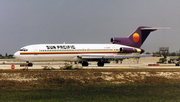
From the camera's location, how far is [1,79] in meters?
29.0

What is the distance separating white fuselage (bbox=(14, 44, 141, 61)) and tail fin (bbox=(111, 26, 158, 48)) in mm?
2256

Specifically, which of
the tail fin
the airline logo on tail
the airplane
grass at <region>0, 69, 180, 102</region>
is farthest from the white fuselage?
grass at <region>0, 69, 180, 102</region>

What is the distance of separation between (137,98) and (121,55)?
3775 centimetres

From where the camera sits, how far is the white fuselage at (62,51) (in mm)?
51028

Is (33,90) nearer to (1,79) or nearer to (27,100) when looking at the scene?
(27,100)

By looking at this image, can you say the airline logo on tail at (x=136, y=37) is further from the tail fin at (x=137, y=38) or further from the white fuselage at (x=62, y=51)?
the white fuselage at (x=62, y=51)

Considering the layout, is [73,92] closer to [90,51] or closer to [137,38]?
[90,51]

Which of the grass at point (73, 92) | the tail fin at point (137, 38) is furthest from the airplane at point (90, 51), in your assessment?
the grass at point (73, 92)

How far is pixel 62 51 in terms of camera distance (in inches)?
2068

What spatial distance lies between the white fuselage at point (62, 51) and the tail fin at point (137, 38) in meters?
2.26

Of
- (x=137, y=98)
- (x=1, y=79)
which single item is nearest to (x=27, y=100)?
(x=137, y=98)

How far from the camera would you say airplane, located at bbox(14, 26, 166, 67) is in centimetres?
5125

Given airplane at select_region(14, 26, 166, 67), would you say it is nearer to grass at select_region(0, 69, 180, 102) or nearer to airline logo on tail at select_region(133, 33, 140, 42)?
airline logo on tail at select_region(133, 33, 140, 42)

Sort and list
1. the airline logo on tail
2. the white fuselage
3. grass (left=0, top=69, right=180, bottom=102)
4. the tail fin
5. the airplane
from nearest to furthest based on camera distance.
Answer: grass (left=0, top=69, right=180, bottom=102) → the white fuselage → the airplane → the tail fin → the airline logo on tail
